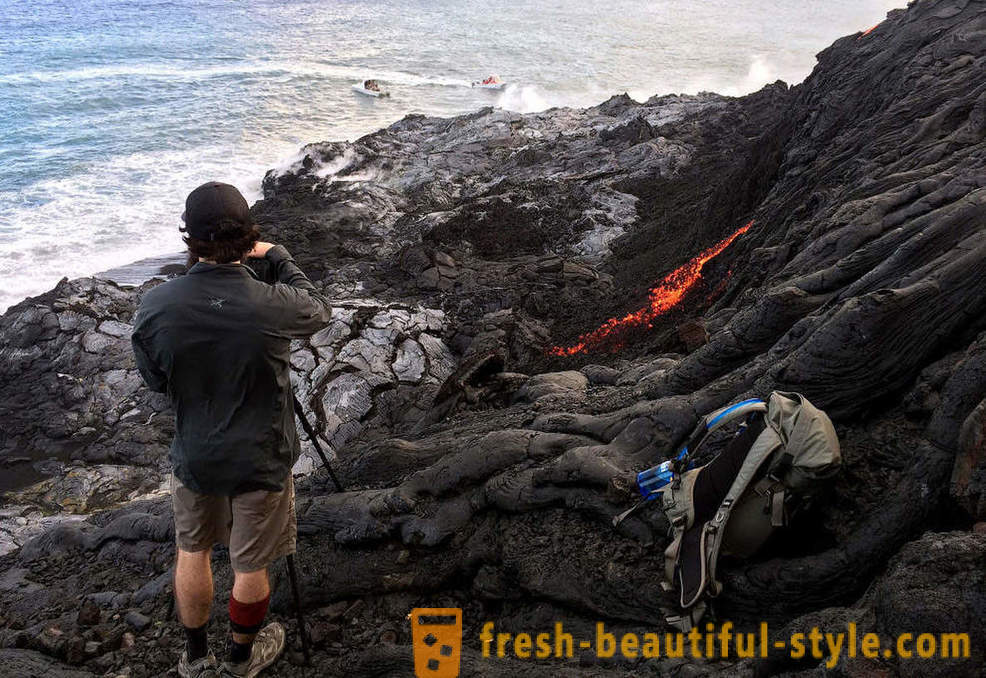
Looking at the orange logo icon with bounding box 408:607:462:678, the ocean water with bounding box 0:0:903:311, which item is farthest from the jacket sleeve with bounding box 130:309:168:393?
the ocean water with bounding box 0:0:903:311

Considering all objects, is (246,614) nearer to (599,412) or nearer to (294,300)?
(294,300)

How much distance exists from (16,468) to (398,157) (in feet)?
58.6

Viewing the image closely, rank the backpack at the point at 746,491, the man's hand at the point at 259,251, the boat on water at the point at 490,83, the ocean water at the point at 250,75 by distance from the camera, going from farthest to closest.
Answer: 1. the boat on water at the point at 490,83
2. the ocean water at the point at 250,75
3. the man's hand at the point at 259,251
4. the backpack at the point at 746,491

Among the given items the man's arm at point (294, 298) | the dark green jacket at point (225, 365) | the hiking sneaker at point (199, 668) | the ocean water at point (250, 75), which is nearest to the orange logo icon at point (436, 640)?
the hiking sneaker at point (199, 668)

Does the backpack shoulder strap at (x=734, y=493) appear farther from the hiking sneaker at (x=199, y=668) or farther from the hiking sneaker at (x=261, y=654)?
the hiking sneaker at (x=199, y=668)

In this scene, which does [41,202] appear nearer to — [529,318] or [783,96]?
[529,318]

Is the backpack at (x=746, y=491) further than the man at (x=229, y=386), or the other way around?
the backpack at (x=746, y=491)

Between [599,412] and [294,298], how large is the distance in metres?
3.93

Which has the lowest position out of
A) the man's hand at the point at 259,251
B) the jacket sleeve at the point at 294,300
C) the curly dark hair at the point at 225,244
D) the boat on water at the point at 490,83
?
the jacket sleeve at the point at 294,300

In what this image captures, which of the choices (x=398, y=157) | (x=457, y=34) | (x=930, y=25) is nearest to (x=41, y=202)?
(x=398, y=157)

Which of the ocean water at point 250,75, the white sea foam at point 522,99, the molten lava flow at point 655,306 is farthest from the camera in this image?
the white sea foam at point 522,99

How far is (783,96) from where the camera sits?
24828 mm

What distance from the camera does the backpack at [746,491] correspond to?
374 cm

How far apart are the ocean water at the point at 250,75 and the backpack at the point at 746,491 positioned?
854 inches
